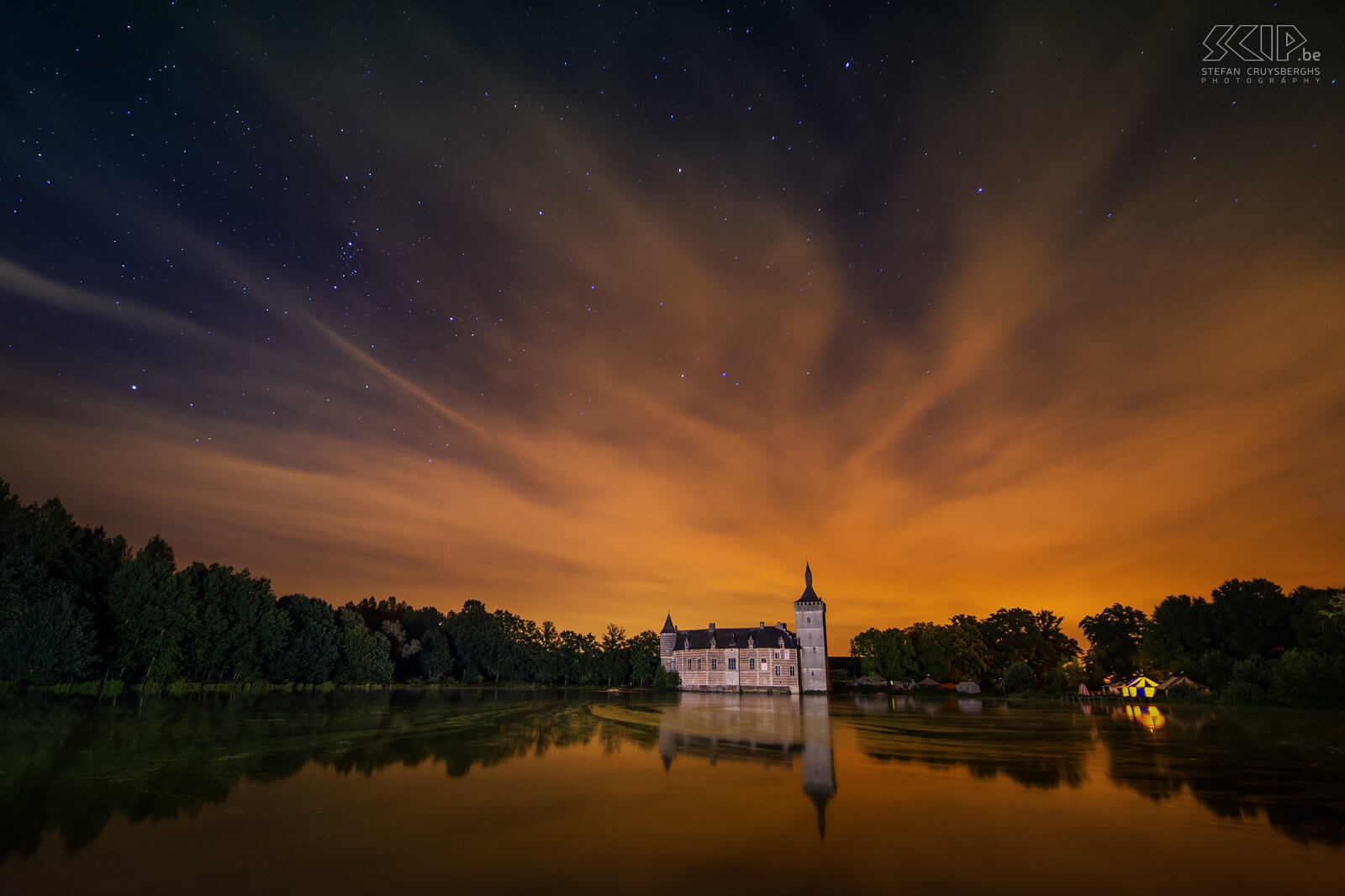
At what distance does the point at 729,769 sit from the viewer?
21188mm

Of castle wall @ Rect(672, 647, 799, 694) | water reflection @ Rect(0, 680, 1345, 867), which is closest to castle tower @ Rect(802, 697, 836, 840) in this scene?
water reflection @ Rect(0, 680, 1345, 867)

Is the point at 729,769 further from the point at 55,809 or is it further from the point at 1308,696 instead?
the point at 1308,696

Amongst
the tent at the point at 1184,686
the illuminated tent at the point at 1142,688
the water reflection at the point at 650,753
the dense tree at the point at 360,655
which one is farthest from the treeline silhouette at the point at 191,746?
the illuminated tent at the point at 1142,688

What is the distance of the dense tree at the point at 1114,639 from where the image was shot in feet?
287

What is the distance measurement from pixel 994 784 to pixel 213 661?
247 feet

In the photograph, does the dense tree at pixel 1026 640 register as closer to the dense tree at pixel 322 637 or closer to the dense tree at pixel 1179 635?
the dense tree at pixel 322 637

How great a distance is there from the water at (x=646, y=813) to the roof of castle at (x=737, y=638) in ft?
250

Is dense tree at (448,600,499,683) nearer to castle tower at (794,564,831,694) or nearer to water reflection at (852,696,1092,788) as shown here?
castle tower at (794,564,831,694)

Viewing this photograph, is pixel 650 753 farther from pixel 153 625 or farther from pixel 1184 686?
pixel 1184 686

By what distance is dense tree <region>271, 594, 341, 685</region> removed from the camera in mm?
73688

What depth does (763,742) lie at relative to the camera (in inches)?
1137

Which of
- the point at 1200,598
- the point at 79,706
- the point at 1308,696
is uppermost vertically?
the point at 1200,598

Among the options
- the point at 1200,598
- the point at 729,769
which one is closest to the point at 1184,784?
the point at 729,769

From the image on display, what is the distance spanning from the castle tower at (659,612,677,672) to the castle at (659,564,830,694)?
0.51 ft
